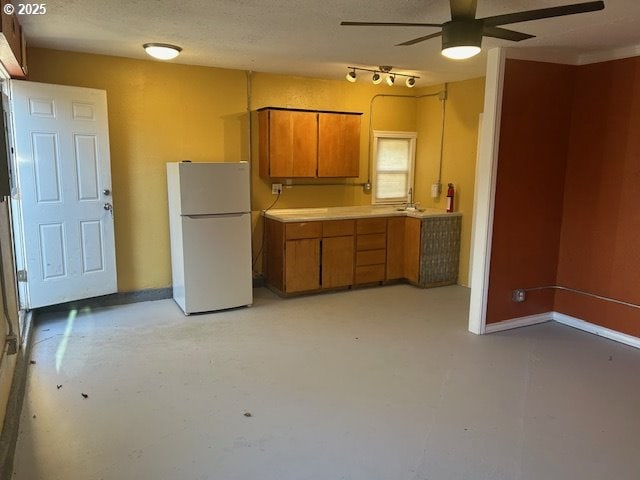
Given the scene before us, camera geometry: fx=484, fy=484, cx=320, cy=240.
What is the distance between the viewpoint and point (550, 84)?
3.99 m

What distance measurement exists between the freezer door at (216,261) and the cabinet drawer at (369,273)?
1312mm

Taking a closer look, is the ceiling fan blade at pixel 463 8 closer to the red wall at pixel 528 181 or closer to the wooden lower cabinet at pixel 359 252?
the red wall at pixel 528 181

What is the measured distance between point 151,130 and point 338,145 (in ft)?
6.38

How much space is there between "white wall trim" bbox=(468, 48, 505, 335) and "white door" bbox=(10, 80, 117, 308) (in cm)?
324

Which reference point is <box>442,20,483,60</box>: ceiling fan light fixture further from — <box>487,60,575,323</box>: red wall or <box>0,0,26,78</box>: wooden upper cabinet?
<box>0,0,26,78</box>: wooden upper cabinet

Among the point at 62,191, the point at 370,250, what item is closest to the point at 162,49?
the point at 62,191

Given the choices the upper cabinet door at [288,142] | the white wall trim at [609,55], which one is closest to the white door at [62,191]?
the upper cabinet door at [288,142]

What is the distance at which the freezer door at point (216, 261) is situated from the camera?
434 cm

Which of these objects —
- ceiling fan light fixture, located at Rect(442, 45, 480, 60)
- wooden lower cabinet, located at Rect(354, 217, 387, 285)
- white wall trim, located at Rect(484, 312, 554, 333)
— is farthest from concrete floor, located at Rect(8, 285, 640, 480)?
ceiling fan light fixture, located at Rect(442, 45, 480, 60)

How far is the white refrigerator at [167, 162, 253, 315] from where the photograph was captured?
4.27m

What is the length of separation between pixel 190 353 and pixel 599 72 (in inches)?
155

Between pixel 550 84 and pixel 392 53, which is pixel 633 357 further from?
pixel 392 53

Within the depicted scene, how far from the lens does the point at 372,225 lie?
5312 mm

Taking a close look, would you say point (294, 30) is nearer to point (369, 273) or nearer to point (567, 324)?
point (369, 273)
